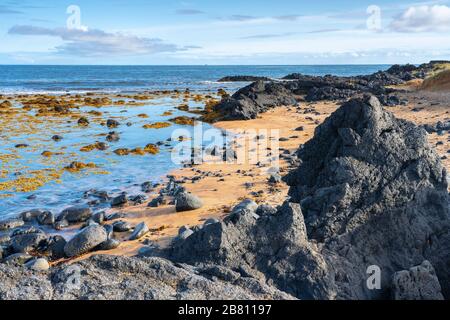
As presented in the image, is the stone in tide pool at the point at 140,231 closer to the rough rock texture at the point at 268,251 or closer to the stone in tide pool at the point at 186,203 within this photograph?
the stone in tide pool at the point at 186,203

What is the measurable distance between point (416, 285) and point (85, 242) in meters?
8.36

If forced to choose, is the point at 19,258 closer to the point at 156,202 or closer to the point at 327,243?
the point at 156,202

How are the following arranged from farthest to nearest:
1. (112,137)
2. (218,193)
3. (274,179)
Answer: (112,137)
(274,179)
(218,193)

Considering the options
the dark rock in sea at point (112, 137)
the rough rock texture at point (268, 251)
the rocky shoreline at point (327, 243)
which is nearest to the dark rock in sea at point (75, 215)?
the rocky shoreline at point (327, 243)

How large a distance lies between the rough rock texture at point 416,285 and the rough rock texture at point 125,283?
1.95 metres

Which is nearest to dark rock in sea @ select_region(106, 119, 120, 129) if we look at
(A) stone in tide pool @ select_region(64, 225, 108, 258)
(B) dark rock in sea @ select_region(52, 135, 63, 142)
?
(B) dark rock in sea @ select_region(52, 135, 63, 142)

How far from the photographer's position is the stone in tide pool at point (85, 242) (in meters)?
11.5

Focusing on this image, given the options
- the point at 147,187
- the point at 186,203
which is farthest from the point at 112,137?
the point at 186,203

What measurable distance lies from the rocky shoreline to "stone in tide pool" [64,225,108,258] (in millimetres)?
3383

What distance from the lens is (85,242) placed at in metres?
11.6

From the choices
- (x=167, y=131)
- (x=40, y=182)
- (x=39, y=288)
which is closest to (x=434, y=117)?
(x=167, y=131)

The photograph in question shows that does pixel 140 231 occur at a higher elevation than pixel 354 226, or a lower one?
lower

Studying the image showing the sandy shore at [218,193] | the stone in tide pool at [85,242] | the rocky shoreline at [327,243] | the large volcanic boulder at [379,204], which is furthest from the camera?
the sandy shore at [218,193]

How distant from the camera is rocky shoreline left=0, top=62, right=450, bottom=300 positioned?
503 centimetres
